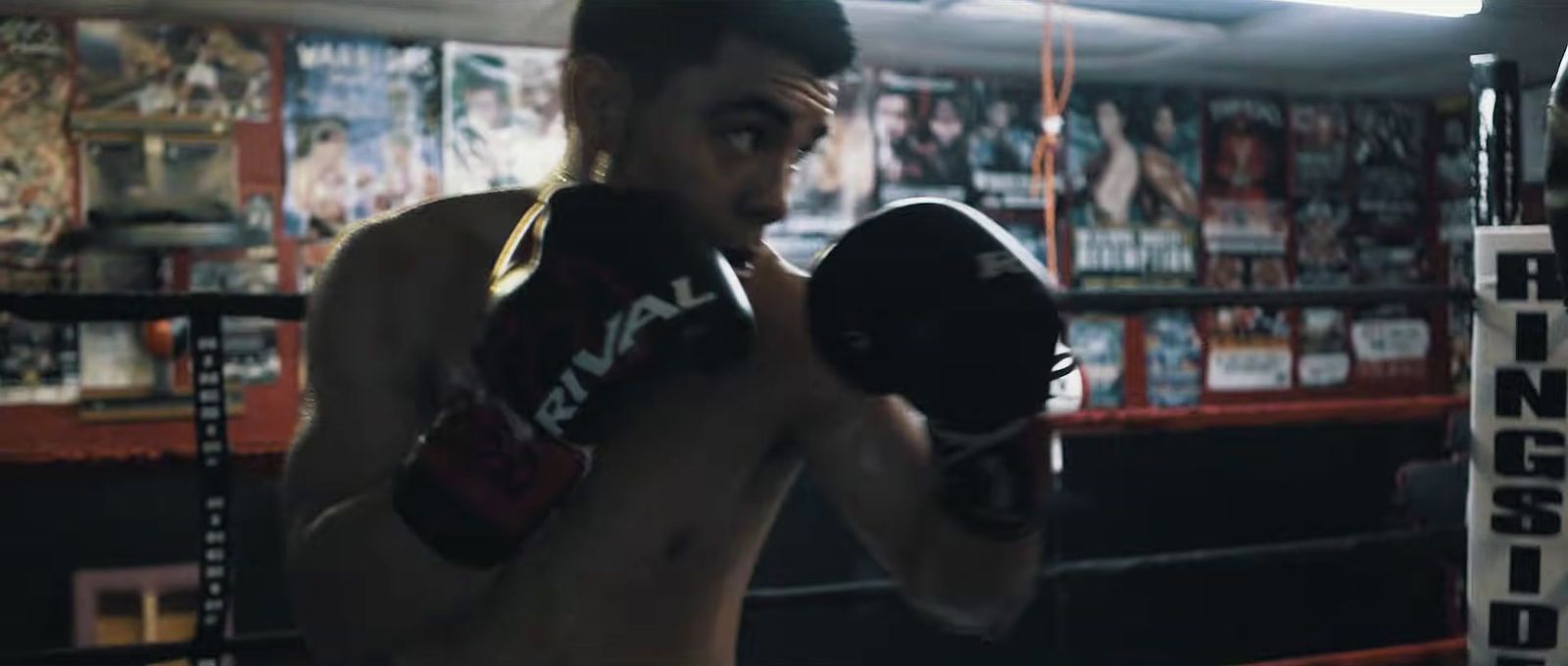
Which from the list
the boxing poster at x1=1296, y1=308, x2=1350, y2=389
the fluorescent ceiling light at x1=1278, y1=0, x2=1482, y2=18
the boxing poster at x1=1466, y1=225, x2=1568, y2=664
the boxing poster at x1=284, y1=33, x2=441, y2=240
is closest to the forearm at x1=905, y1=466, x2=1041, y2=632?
the boxing poster at x1=1466, y1=225, x2=1568, y2=664

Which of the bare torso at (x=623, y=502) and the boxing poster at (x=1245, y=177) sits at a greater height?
the boxing poster at (x=1245, y=177)

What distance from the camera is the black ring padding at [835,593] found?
1.23 meters

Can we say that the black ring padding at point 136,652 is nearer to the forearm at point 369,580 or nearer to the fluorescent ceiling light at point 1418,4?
the forearm at point 369,580

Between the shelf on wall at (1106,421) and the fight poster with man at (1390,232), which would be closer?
the shelf on wall at (1106,421)

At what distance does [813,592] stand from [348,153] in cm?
200

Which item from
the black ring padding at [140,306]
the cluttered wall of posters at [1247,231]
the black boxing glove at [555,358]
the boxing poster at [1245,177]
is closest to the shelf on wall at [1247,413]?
the cluttered wall of posters at [1247,231]

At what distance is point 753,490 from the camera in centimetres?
83

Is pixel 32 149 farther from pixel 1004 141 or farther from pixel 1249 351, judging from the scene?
pixel 1249 351

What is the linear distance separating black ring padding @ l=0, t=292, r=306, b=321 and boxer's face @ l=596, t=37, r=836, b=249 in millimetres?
663

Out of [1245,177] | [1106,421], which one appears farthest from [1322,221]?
[1106,421]

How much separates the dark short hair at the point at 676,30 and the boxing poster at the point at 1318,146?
12.7ft

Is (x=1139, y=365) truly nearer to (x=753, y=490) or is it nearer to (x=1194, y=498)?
(x=1194, y=498)

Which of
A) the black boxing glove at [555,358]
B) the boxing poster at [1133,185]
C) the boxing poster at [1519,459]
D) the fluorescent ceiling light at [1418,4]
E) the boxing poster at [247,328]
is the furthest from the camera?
the boxing poster at [1133,185]

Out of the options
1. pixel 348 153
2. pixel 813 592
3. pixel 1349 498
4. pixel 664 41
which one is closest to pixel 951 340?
pixel 664 41
